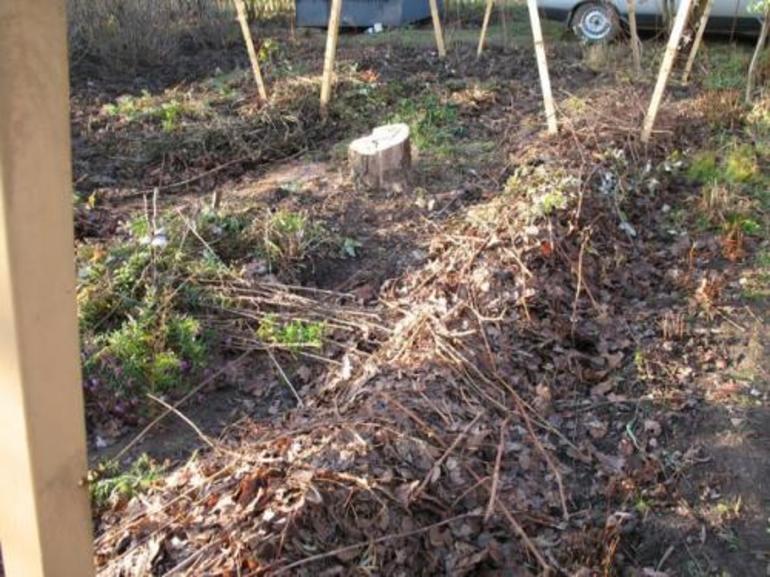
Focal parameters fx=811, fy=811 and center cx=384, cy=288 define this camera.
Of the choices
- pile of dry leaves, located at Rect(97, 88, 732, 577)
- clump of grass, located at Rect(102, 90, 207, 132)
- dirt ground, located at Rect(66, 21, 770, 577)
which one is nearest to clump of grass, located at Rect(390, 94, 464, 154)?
dirt ground, located at Rect(66, 21, 770, 577)

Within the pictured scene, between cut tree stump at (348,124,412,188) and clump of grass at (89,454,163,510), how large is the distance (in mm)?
3120

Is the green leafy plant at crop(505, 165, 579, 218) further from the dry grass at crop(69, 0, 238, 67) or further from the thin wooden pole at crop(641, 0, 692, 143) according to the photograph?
the dry grass at crop(69, 0, 238, 67)

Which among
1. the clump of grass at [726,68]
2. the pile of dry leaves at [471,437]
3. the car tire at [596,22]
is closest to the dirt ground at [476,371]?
the pile of dry leaves at [471,437]

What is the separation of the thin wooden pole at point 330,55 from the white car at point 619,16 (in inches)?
171

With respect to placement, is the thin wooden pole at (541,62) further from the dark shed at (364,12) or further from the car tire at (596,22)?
the dark shed at (364,12)

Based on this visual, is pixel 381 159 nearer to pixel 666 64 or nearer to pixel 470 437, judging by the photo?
pixel 666 64

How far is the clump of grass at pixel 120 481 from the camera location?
3201mm

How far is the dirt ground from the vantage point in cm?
296

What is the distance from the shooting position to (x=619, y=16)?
34.8 ft

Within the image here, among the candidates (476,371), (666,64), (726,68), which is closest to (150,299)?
(476,371)

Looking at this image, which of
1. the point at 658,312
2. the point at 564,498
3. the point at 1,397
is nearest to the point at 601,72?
the point at 658,312

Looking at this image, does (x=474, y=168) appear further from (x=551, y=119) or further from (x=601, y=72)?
(x=601, y=72)

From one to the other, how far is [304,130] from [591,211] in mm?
2979

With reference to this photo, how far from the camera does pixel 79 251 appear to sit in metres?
4.79
